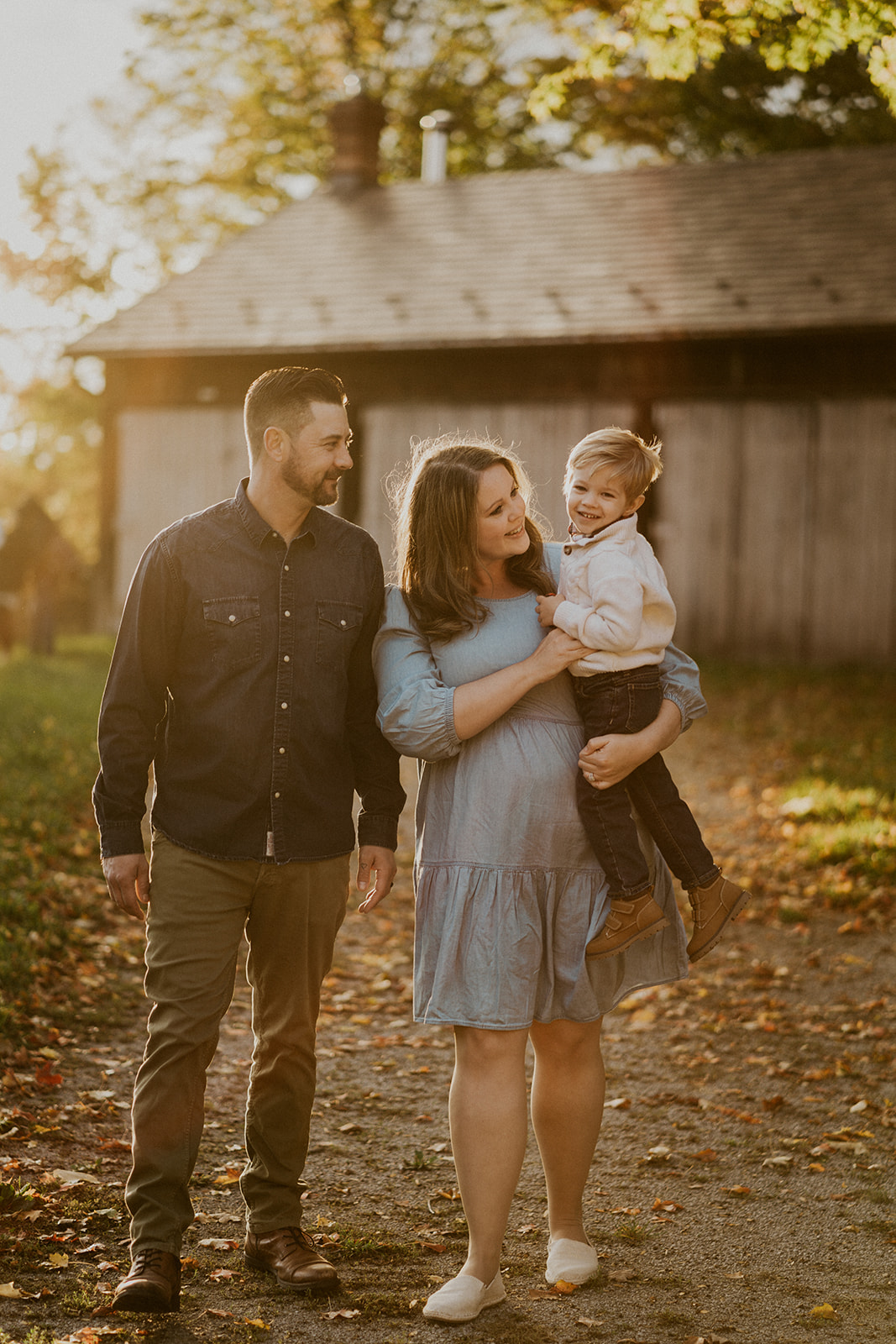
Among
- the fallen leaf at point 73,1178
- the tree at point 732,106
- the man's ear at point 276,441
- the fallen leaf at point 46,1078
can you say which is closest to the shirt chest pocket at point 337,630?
the man's ear at point 276,441

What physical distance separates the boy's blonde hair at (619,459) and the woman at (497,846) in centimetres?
18

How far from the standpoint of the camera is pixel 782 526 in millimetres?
15492

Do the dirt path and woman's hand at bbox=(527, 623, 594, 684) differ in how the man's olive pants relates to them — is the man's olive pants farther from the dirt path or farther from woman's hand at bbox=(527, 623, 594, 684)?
woman's hand at bbox=(527, 623, 594, 684)

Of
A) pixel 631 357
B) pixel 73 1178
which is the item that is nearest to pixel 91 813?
pixel 73 1178

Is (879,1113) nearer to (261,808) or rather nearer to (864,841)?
(261,808)

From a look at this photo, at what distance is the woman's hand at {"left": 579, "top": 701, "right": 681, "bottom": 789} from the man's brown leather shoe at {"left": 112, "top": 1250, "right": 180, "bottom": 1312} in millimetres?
1538

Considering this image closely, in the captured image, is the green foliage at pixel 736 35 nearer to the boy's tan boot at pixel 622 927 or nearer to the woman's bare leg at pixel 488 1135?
the boy's tan boot at pixel 622 927

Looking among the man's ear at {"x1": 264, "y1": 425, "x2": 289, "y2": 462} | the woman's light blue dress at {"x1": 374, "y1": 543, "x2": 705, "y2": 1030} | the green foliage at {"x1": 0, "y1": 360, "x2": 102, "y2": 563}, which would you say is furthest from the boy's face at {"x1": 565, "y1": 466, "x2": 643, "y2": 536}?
the green foliage at {"x1": 0, "y1": 360, "x2": 102, "y2": 563}

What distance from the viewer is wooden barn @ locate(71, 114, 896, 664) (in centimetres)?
1512

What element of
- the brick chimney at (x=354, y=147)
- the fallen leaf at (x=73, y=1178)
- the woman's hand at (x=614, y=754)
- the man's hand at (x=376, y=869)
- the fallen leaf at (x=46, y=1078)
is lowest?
the fallen leaf at (x=73, y=1178)

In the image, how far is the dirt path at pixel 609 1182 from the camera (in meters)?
3.36

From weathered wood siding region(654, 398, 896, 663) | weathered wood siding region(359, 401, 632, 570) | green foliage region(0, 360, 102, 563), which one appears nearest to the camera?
weathered wood siding region(654, 398, 896, 663)

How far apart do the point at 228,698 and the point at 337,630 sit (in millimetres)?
336

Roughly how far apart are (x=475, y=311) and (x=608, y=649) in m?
13.4
